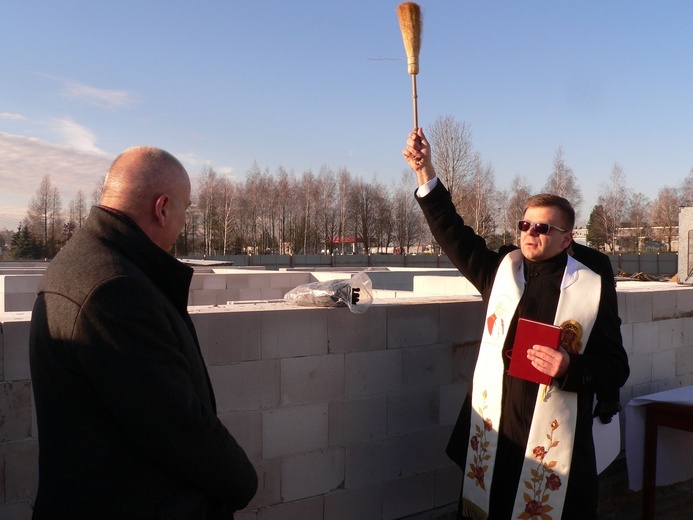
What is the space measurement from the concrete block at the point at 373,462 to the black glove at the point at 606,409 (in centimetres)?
116

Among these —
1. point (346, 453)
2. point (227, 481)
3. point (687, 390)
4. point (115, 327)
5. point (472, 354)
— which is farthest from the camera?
point (687, 390)

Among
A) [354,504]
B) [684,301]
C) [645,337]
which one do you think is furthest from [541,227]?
[684,301]

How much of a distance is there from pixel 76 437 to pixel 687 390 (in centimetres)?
465

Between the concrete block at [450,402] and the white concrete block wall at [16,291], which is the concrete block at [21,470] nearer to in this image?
the concrete block at [450,402]

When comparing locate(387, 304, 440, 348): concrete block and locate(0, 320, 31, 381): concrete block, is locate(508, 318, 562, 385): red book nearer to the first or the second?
locate(387, 304, 440, 348): concrete block

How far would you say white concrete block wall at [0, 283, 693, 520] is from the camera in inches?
101

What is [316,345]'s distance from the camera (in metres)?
→ 3.41

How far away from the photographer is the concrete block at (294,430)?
3252 millimetres

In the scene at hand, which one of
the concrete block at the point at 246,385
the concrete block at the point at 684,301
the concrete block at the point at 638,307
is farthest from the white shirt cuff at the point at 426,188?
the concrete block at the point at 684,301

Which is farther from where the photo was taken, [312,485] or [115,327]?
[312,485]

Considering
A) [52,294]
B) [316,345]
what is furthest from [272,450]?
[52,294]

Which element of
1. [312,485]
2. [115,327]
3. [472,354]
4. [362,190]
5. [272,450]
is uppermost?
[362,190]

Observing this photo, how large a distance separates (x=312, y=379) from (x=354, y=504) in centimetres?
79

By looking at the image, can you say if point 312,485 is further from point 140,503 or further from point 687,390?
point 687,390
